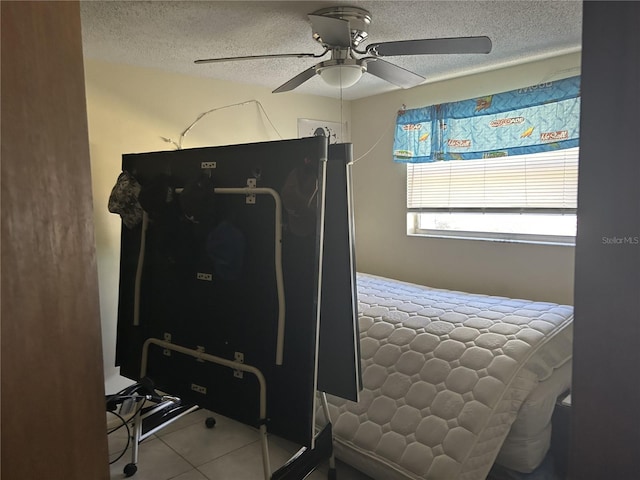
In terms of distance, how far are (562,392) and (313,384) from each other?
4.44 feet

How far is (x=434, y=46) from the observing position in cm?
204

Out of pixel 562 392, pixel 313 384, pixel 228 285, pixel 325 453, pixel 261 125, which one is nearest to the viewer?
pixel 313 384

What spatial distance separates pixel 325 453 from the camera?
2.02 meters

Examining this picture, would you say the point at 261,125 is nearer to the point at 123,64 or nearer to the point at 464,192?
the point at 123,64

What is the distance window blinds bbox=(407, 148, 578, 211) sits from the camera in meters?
2.95

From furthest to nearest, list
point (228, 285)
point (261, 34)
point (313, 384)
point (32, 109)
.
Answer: point (261, 34), point (228, 285), point (313, 384), point (32, 109)

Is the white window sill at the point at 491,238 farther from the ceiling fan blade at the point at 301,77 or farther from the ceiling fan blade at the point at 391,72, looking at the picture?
the ceiling fan blade at the point at 301,77

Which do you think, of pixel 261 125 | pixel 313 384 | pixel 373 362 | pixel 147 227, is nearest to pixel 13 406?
pixel 313 384

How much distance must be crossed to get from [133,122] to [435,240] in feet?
8.02

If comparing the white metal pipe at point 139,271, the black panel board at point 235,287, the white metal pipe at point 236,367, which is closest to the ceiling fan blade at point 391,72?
the black panel board at point 235,287

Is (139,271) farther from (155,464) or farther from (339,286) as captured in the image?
(155,464)

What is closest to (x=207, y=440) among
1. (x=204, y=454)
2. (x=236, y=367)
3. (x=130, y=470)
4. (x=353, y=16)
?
(x=204, y=454)

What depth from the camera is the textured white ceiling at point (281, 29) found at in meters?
2.04

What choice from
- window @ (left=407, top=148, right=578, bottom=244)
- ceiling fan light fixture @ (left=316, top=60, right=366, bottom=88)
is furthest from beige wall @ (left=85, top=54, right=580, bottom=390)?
ceiling fan light fixture @ (left=316, top=60, right=366, bottom=88)
